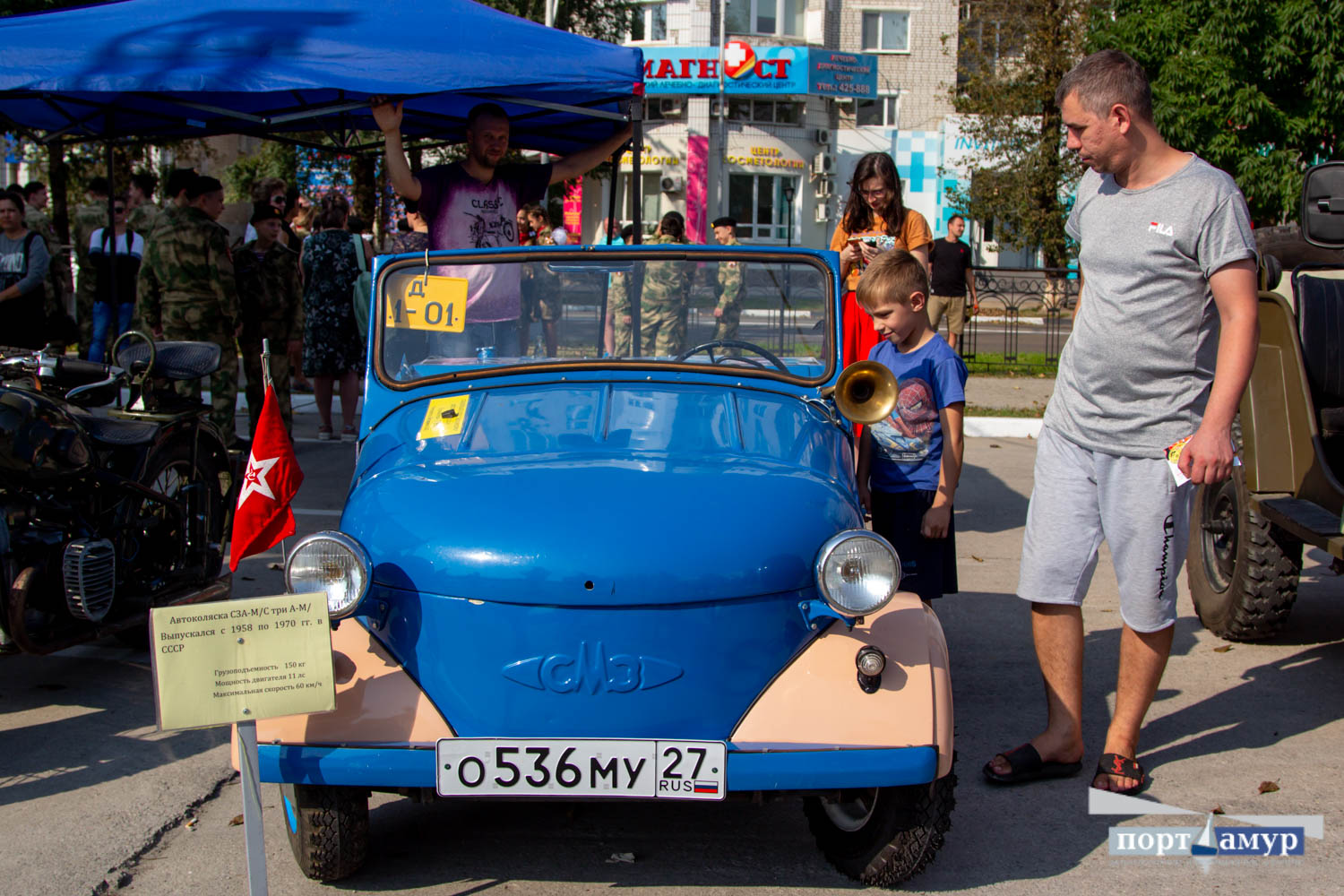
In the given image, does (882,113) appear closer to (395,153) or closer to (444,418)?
(395,153)

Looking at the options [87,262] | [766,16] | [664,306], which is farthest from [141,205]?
→ [766,16]

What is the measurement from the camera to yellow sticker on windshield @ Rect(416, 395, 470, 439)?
3.66 meters

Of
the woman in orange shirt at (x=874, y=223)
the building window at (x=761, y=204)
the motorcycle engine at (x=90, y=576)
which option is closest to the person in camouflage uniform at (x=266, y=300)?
the motorcycle engine at (x=90, y=576)

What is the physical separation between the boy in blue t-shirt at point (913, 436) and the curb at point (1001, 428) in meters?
6.78

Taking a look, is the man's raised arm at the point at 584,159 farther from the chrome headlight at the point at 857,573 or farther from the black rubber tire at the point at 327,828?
the black rubber tire at the point at 327,828

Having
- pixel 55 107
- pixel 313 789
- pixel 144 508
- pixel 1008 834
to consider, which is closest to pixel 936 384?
pixel 1008 834

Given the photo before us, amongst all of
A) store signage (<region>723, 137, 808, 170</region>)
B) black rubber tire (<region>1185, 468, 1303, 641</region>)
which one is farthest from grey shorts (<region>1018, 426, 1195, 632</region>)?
store signage (<region>723, 137, 808, 170</region>)

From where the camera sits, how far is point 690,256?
4090 millimetres

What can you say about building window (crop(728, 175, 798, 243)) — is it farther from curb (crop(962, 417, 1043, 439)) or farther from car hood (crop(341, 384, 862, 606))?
car hood (crop(341, 384, 862, 606))

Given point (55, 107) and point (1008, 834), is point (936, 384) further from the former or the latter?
point (55, 107)

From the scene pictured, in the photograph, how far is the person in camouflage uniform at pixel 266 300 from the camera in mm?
9023

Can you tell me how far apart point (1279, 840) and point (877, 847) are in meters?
1.30

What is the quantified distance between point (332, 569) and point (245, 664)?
324mm

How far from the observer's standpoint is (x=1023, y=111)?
2764 centimetres
